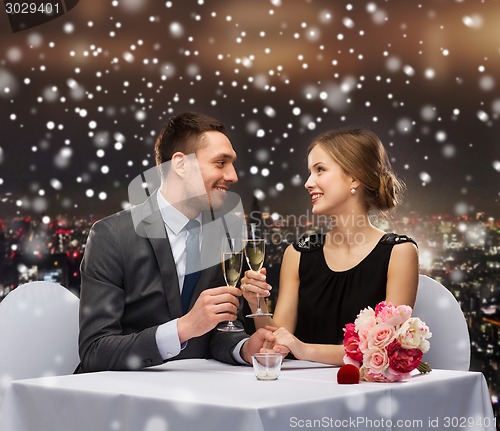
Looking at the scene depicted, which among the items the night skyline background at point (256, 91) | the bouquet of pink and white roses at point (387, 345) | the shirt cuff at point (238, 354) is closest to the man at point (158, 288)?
the shirt cuff at point (238, 354)

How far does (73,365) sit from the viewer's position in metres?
2.54

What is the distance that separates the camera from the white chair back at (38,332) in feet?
7.93

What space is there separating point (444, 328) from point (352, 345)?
29.0 inches

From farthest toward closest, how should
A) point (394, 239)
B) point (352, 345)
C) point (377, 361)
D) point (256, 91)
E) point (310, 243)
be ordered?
point (256, 91)
point (310, 243)
point (394, 239)
point (352, 345)
point (377, 361)

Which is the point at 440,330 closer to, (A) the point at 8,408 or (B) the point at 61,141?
(A) the point at 8,408

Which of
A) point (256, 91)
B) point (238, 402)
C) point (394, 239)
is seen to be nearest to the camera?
point (238, 402)

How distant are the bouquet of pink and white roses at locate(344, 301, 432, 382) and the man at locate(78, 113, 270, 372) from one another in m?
0.34

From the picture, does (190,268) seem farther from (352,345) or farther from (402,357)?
(402,357)

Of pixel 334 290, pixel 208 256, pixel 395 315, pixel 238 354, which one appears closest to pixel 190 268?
pixel 208 256

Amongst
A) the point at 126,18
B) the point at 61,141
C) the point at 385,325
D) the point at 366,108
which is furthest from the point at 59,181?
the point at 385,325

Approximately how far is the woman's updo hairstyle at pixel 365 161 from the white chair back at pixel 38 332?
105 centimetres

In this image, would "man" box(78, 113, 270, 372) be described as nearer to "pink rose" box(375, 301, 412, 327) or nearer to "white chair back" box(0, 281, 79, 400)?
"white chair back" box(0, 281, 79, 400)

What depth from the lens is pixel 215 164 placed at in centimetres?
280

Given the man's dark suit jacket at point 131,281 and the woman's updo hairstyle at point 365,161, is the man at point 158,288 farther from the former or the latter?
the woman's updo hairstyle at point 365,161
